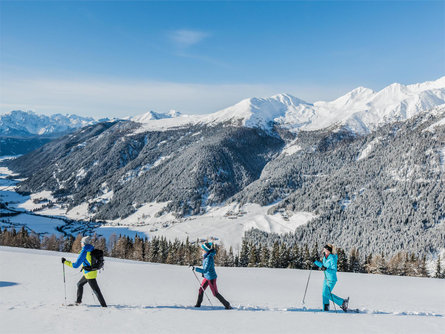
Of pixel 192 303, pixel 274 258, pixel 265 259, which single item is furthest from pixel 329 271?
pixel 265 259

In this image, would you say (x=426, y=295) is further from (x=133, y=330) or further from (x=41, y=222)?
(x=41, y=222)

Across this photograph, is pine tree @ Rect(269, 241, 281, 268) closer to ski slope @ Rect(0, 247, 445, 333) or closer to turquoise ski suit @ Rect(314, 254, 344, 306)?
ski slope @ Rect(0, 247, 445, 333)

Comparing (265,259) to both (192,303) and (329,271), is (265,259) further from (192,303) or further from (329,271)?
(329,271)

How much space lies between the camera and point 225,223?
182375mm

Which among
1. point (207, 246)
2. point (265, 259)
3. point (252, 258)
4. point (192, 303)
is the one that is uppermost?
point (207, 246)

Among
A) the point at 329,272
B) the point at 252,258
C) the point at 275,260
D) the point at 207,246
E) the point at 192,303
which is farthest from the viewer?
the point at 252,258

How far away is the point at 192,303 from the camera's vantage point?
14398 mm

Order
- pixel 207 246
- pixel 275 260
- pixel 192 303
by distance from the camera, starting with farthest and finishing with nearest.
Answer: pixel 275 260 < pixel 192 303 < pixel 207 246

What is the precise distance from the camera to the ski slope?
Answer: 33.4 feet

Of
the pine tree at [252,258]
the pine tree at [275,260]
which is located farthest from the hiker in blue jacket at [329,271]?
the pine tree at [252,258]

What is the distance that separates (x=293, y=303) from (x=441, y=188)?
→ 201m

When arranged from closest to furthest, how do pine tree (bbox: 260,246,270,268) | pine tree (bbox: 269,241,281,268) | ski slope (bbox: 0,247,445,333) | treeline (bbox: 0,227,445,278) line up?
ski slope (bbox: 0,247,445,333) → pine tree (bbox: 269,241,281,268) → treeline (bbox: 0,227,445,278) → pine tree (bbox: 260,246,270,268)


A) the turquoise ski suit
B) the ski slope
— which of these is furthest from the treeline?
the turquoise ski suit

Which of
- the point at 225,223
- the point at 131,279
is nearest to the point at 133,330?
the point at 131,279
